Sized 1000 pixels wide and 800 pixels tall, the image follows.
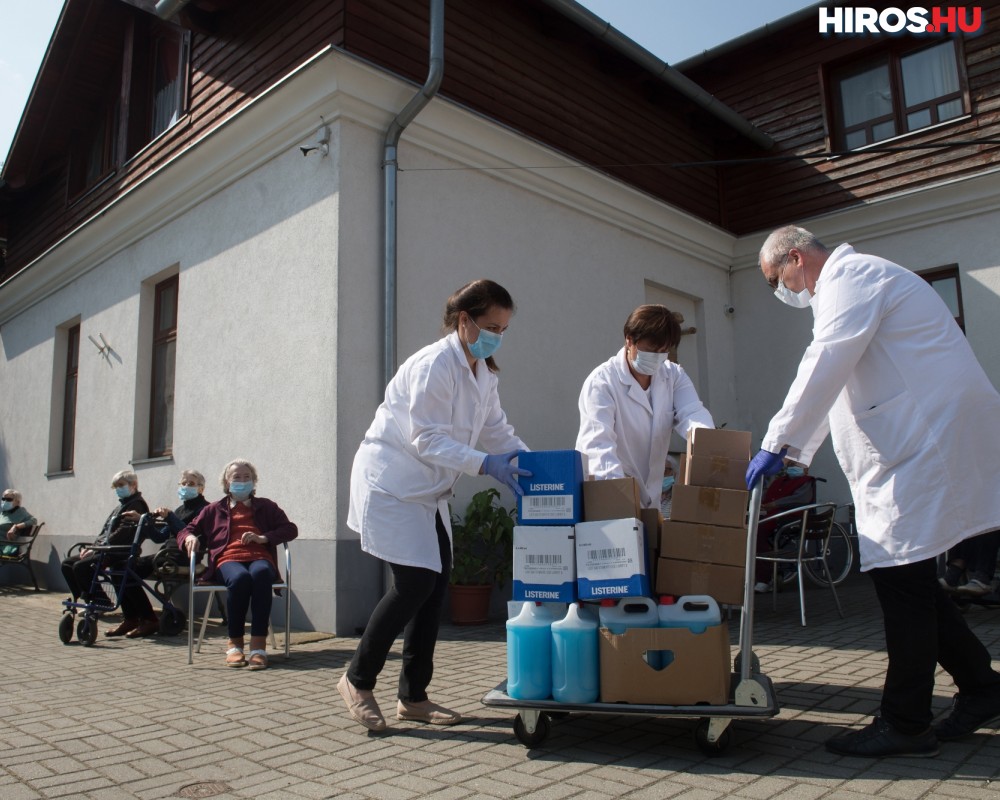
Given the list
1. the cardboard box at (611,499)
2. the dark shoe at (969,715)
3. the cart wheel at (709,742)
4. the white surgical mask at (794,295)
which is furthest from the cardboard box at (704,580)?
the white surgical mask at (794,295)

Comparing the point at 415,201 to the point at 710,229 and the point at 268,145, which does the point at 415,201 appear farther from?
the point at 710,229

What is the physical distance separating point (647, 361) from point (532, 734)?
174 centimetres

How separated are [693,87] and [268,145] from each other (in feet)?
17.8

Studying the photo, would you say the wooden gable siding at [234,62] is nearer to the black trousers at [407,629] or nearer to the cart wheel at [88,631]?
the cart wheel at [88,631]

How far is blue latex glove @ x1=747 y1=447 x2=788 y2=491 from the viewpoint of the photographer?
10.4ft

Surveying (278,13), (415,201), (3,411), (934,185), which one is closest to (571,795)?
(415,201)

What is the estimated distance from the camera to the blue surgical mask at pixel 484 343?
3.77 m

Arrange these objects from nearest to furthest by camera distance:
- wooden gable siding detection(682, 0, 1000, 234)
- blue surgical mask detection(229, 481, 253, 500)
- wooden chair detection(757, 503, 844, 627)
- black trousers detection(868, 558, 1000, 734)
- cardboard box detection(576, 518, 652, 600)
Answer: black trousers detection(868, 558, 1000, 734) < cardboard box detection(576, 518, 652, 600) < blue surgical mask detection(229, 481, 253, 500) < wooden chair detection(757, 503, 844, 627) < wooden gable siding detection(682, 0, 1000, 234)

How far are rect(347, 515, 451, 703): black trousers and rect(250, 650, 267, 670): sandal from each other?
1.96 m

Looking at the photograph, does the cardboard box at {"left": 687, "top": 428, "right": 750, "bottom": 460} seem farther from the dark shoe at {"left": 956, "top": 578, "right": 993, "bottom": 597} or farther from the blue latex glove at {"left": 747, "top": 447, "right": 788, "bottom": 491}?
the dark shoe at {"left": 956, "top": 578, "right": 993, "bottom": 597}

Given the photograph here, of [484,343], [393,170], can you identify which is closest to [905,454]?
[484,343]

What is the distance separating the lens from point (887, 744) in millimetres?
3078

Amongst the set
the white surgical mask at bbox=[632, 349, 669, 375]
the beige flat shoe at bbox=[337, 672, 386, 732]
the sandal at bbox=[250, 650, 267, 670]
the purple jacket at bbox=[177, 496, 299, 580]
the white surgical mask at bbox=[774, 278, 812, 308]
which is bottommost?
the sandal at bbox=[250, 650, 267, 670]

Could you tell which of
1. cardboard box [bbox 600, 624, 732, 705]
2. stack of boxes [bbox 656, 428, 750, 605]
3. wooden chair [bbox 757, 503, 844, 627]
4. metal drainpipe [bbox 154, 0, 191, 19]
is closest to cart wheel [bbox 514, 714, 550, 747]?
cardboard box [bbox 600, 624, 732, 705]
